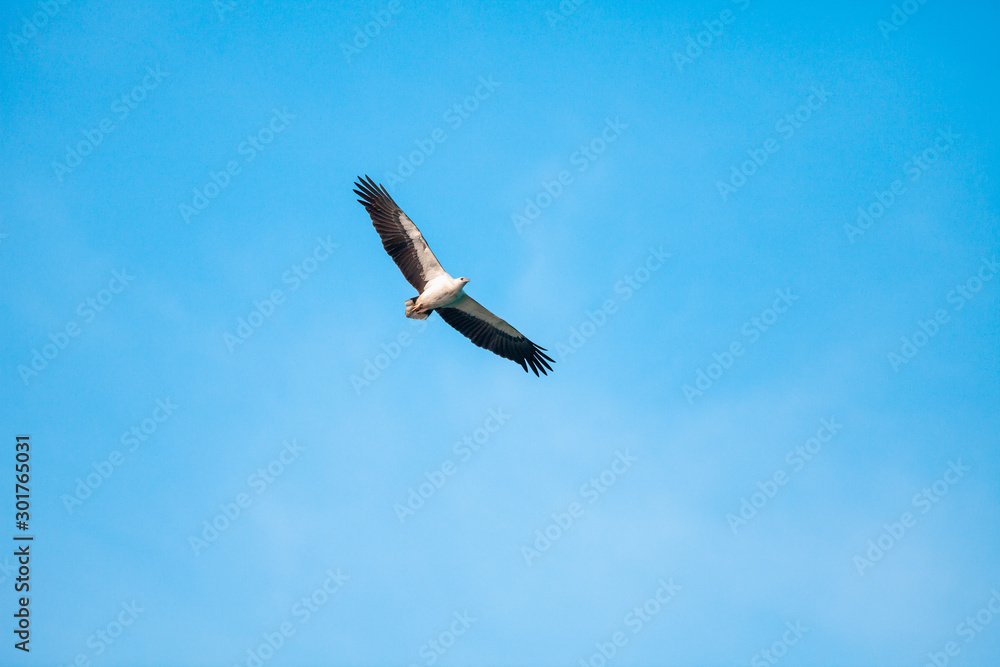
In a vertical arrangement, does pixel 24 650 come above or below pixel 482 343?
below

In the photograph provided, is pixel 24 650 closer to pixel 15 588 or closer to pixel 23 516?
pixel 15 588

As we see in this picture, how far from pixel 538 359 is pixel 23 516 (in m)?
15.9

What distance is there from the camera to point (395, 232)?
15617 millimetres

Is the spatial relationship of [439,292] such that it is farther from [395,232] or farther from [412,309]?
[395,232]

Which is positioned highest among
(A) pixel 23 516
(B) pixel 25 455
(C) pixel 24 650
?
(B) pixel 25 455

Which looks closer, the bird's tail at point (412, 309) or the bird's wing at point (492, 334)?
the bird's tail at point (412, 309)

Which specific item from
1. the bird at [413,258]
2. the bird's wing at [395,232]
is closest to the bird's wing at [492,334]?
the bird at [413,258]

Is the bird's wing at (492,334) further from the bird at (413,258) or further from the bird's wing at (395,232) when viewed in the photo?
the bird's wing at (395,232)

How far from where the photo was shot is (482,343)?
17.7 metres

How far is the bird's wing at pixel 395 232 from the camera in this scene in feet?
51.0

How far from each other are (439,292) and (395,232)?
216 cm

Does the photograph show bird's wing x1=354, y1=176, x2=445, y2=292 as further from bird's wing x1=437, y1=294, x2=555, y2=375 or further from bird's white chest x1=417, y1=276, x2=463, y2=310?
bird's wing x1=437, y1=294, x2=555, y2=375

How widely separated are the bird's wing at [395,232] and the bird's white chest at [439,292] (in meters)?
0.36

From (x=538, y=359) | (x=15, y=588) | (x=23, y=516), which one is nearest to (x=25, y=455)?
(x=23, y=516)
